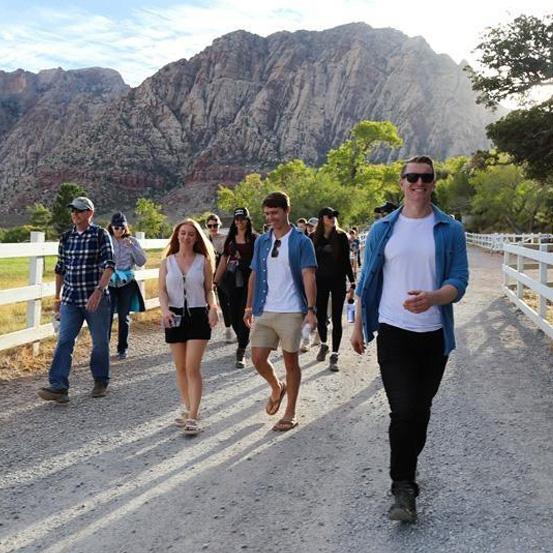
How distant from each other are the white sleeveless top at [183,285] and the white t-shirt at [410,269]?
205cm

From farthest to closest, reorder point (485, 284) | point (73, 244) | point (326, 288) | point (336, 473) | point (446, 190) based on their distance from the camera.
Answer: point (446, 190), point (485, 284), point (326, 288), point (73, 244), point (336, 473)

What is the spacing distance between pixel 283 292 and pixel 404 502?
83.8 inches

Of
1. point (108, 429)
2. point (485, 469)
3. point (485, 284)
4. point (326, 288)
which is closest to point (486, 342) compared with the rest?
point (326, 288)

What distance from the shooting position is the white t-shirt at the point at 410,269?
3322 millimetres

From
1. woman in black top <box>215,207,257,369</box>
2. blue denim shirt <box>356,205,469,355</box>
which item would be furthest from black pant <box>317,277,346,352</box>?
blue denim shirt <box>356,205,469,355</box>

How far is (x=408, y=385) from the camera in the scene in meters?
3.35

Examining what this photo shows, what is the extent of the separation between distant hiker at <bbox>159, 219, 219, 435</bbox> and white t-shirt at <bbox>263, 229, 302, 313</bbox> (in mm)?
514

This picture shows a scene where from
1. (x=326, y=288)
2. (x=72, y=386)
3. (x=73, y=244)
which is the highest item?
(x=73, y=244)

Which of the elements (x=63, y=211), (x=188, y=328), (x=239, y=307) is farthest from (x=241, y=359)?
(x=63, y=211)

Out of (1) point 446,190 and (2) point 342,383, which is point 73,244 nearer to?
(2) point 342,383

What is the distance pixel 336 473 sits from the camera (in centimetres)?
396

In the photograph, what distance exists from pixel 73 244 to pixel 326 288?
2946mm

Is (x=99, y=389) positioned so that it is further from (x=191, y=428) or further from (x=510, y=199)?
(x=510, y=199)

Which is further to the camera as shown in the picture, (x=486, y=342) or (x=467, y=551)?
(x=486, y=342)
